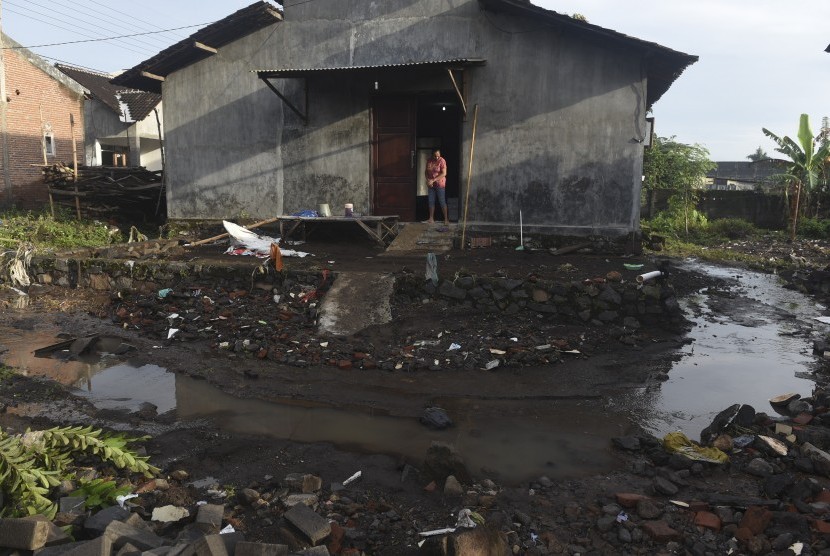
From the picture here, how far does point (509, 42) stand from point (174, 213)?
8698mm

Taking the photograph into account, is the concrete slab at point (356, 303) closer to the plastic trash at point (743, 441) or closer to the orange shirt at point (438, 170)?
the orange shirt at point (438, 170)

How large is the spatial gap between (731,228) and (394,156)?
531 inches

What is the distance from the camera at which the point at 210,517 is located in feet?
10.8

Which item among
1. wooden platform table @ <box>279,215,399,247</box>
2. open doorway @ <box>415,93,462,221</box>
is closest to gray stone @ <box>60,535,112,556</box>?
wooden platform table @ <box>279,215,399,247</box>

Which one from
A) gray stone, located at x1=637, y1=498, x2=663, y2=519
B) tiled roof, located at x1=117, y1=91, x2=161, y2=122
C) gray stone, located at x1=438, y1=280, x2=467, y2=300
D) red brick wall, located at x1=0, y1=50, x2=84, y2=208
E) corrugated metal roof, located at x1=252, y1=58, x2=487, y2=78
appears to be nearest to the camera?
gray stone, located at x1=637, y1=498, x2=663, y2=519

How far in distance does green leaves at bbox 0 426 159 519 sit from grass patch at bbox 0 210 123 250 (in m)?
9.30

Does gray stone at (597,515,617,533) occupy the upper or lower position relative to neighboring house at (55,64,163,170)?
lower

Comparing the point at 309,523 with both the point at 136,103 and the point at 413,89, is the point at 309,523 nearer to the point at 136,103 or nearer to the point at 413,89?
the point at 413,89

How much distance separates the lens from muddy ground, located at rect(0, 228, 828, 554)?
3.53m

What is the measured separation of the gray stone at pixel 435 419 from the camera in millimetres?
5059

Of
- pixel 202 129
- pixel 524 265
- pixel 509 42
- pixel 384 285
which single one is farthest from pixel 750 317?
pixel 202 129

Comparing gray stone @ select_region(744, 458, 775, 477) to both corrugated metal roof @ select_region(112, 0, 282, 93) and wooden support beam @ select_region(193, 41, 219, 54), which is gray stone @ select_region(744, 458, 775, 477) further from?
wooden support beam @ select_region(193, 41, 219, 54)

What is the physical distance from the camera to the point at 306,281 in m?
8.61

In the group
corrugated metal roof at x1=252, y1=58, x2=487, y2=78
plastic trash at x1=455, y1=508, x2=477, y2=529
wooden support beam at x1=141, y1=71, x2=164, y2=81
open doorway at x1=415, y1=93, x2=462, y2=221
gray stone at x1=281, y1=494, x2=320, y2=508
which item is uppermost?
wooden support beam at x1=141, y1=71, x2=164, y2=81
